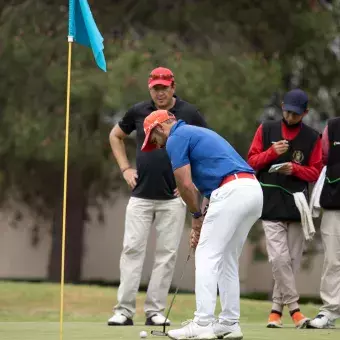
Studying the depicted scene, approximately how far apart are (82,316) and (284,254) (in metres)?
4.60

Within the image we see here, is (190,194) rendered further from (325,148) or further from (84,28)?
(325,148)

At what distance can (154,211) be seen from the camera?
1226 centimetres

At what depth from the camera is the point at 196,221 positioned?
9.95 metres

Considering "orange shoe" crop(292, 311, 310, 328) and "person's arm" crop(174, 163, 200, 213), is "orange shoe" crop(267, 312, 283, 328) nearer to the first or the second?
"orange shoe" crop(292, 311, 310, 328)

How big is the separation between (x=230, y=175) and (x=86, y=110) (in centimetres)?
1365

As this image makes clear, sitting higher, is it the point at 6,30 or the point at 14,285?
the point at 6,30

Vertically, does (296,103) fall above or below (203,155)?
above

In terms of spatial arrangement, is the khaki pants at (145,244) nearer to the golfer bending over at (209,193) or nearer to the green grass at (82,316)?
the green grass at (82,316)

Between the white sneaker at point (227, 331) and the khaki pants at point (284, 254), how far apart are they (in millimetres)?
2211

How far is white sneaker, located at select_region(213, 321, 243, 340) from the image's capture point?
32.4ft

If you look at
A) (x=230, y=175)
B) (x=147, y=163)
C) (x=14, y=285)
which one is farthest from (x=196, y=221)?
(x=14, y=285)

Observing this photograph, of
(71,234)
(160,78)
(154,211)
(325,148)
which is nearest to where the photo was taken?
(160,78)

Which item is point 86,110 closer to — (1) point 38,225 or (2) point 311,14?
(2) point 311,14

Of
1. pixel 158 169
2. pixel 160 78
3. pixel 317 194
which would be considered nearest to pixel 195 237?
pixel 158 169
